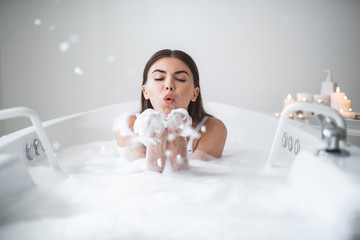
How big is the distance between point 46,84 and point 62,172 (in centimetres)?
233

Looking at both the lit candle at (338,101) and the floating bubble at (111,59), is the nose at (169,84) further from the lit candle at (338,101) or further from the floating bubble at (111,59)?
Answer: the floating bubble at (111,59)

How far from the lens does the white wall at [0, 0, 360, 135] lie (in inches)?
110

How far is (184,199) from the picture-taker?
99 cm

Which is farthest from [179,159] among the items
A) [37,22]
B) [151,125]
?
[37,22]

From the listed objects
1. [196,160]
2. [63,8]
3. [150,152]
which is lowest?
[196,160]

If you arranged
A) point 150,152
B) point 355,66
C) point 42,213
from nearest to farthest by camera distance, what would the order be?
1. point 42,213
2. point 150,152
3. point 355,66

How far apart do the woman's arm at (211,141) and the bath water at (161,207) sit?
0.62 ft

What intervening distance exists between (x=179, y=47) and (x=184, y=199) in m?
2.20

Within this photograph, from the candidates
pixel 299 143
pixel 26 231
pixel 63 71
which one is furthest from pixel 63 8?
pixel 26 231


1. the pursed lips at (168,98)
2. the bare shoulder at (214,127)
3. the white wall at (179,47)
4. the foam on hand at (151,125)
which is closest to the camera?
the foam on hand at (151,125)

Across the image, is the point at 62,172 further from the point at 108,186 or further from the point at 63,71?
the point at 63,71

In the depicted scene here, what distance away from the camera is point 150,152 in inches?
49.3

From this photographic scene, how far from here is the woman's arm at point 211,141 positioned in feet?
5.17

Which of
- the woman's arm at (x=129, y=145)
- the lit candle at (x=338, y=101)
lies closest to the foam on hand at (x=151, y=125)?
the woman's arm at (x=129, y=145)
